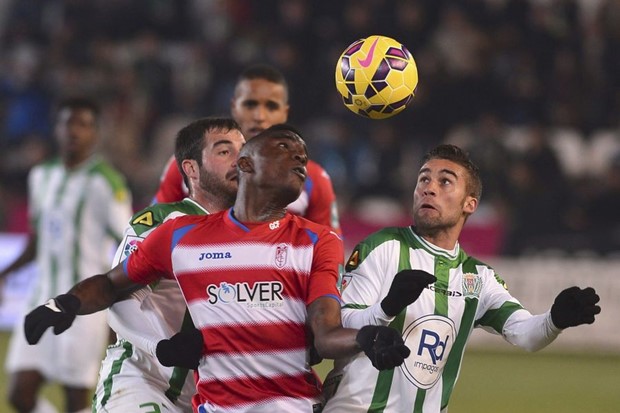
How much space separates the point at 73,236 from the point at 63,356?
887 mm

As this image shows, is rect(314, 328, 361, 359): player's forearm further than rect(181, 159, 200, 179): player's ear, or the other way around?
rect(181, 159, 200, 179): player's ear

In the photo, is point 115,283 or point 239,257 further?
point 115,283

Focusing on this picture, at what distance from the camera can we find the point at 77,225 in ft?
28.1

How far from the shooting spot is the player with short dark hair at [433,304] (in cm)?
521

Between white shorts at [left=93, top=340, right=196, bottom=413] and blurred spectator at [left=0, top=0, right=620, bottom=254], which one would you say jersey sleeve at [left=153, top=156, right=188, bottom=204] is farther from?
blurred spectator at [left=0, top=0, right=620, bottom=254]

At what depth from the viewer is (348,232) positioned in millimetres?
14438

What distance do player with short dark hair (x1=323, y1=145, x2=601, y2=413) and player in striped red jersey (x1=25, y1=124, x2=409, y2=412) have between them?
9.9 inches

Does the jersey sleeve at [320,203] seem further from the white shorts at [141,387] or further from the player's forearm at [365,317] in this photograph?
the player's forearm at [365,317]

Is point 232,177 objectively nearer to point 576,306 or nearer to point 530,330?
point 530,330

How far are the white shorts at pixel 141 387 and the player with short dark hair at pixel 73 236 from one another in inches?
106

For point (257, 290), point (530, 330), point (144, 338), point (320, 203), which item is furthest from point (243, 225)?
point (320, 203)

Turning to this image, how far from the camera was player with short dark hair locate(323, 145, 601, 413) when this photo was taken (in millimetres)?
5207

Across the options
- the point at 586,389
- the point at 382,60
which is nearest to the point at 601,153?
the point at 586,389

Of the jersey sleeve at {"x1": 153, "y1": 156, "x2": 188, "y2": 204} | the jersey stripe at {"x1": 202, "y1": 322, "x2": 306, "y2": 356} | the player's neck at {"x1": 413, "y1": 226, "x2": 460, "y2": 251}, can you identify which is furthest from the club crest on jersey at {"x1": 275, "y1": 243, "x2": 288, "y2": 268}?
the jersey sleeve at {"x1": 153, "y1": 156, "x2": 188, "y2": 204}
